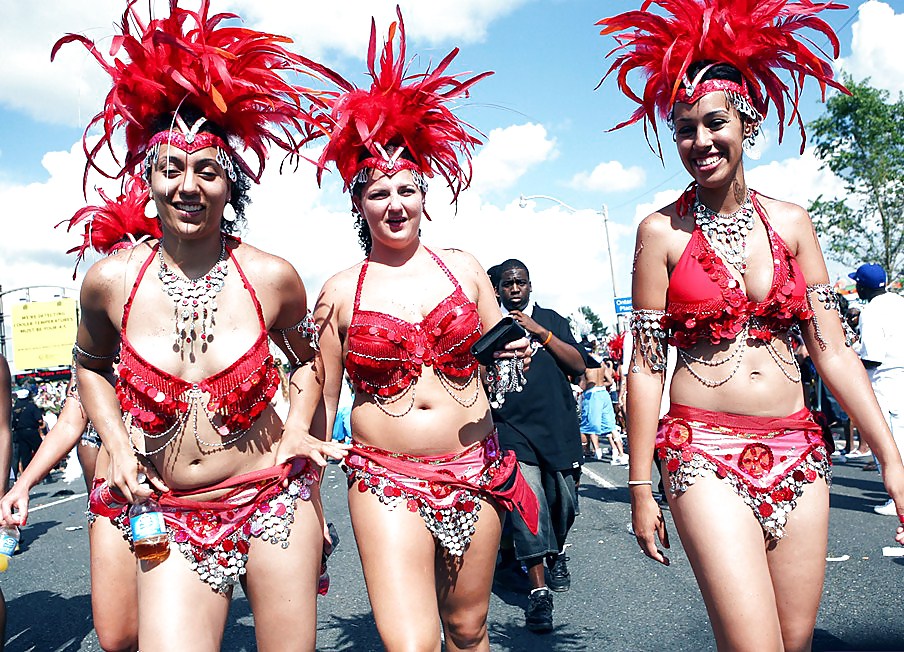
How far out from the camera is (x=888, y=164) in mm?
22375

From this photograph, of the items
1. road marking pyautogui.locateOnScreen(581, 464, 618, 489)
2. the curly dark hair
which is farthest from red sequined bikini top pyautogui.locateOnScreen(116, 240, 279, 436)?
road marking pyautogui.locateOnScreen(581, 464, 618, 489)

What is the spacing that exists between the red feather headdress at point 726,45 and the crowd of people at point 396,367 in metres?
0.01

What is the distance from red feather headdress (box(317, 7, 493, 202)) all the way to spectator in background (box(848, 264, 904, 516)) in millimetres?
5347

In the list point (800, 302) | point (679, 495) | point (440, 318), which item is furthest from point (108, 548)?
point (800, 302)

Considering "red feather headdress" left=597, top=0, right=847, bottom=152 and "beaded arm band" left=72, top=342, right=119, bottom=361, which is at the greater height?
"red feather headdress" left=597, top=0, right=847, bottom=152

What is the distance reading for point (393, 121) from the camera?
342cm

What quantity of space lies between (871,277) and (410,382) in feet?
19.8

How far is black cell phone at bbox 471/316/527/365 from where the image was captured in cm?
313

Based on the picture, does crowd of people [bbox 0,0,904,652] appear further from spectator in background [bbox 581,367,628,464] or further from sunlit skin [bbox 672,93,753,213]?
spectator in background [bbox 581,367,628,464]

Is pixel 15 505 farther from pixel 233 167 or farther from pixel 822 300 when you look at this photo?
pixel 822 300

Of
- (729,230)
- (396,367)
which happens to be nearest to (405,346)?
(396,367)

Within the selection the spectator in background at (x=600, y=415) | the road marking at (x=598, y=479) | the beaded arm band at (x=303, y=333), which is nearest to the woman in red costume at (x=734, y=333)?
the beaded arm band at (x=303, y=333)

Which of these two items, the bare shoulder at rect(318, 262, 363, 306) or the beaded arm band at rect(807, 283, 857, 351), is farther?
the bare shoulder at rect(318, 262, 363, 306)

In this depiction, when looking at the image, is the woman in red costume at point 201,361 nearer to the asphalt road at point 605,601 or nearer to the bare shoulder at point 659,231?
the bare shoulder at point 659,231
